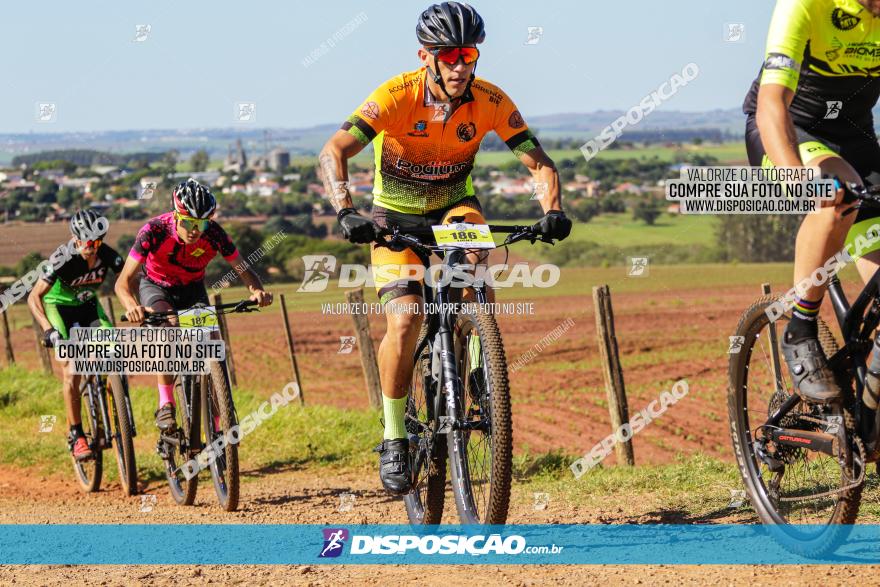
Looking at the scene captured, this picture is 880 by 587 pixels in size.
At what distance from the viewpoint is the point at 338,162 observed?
612 centimetres

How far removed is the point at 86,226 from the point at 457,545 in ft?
19.4

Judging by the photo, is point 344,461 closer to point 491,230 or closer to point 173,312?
point 173,312

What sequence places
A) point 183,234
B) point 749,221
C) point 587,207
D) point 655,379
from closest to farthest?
1. point 183,234
2. point 655,379
3. point 749,221
4. point 587,207

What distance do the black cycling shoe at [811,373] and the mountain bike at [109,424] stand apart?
675 cm

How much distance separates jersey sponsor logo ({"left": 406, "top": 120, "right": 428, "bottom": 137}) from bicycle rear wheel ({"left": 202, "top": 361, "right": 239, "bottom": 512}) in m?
3.00

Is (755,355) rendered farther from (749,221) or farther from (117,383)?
(749,221)

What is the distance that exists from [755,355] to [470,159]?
81.4 inches

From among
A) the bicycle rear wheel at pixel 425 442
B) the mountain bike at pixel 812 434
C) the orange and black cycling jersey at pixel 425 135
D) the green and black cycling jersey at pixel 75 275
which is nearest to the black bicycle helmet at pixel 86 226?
the green and black cycling jersey at pixel 75 275

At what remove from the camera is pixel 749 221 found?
69.2 metres

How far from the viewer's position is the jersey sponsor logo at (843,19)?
4922 mm

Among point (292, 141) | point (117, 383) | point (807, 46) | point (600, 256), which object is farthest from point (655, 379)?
point (292, 141)

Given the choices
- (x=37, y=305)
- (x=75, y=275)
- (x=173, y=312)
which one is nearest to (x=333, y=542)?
Result: (x=173, y=312)

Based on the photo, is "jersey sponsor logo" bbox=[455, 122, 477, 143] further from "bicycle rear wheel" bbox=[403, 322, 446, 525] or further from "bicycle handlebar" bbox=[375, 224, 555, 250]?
"bicycle rear wheel" bbox=[403, 322, 446, 525]

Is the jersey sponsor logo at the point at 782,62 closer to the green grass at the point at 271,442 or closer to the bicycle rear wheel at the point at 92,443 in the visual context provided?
the green grass at the point at 271,442
